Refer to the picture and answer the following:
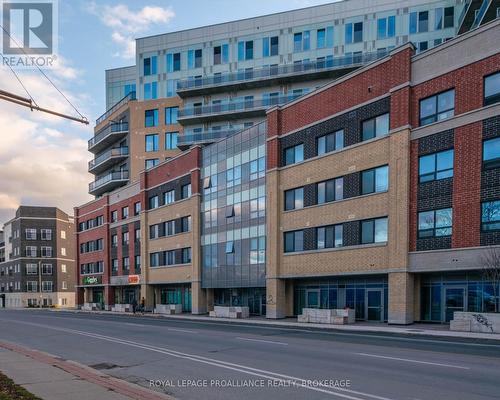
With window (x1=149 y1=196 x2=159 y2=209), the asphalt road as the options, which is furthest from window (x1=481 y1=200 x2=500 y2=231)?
window (x1=149 y1=196 x2=159 y2=209)

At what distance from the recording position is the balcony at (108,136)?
59125mm

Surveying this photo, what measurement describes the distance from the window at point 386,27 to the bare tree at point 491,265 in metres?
31.2

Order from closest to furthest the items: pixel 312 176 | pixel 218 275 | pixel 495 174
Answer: pixel 495 174 → pixel 312 176 → pixel 218 275

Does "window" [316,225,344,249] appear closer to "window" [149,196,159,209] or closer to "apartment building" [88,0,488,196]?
"apartment building" [88,0,488,196]

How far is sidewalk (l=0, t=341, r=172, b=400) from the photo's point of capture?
322 inches

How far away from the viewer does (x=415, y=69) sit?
24781 millimetres

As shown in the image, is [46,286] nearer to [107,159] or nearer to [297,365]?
[107,159]

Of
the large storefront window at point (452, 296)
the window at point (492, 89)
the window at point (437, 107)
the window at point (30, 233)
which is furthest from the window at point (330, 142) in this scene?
the window at point (30, 233)

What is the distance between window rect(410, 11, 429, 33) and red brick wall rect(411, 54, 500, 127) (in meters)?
24.7

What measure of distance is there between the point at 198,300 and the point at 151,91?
95.0 feet

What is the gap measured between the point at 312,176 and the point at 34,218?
82813 millimetres

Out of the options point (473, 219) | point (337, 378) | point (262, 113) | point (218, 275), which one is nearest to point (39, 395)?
point (337, 378)

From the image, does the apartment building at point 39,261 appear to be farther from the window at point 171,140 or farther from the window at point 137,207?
the window at point 171,140

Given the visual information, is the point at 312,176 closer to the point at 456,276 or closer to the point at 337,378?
the point at 456,276
